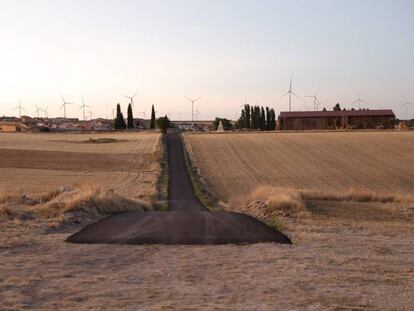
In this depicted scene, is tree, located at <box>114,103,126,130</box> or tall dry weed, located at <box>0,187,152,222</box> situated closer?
tall dry weed, located at <box>0,187,152,222</box>

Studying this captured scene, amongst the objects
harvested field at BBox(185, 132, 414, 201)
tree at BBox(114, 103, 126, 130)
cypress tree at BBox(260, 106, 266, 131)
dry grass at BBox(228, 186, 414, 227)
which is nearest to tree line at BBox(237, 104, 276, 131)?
cypress tree at BBox(260, 106, 266, 131)

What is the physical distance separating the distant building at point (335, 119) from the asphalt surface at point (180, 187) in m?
73.1

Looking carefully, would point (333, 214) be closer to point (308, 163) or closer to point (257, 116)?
point (308, 163)

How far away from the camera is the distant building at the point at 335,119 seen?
14450 centimetres

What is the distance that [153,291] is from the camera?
28.8 feet

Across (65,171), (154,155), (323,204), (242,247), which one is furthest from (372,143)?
(242,247)

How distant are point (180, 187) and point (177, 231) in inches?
1133

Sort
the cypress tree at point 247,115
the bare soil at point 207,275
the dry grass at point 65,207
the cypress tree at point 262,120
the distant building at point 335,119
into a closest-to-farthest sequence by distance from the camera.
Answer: the bare soil at point 207,275, the dry grass at point 65,207, the distant building at point 335,119, the cypress tree at point 262,120, the cypress tree at point 247,115

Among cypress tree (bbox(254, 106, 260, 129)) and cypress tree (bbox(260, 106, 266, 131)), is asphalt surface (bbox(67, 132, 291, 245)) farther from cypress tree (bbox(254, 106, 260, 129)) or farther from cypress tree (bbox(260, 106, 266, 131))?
cypress tree (bbox(254, 106, 260, 129))

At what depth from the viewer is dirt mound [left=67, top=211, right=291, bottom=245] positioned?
45.3 feet

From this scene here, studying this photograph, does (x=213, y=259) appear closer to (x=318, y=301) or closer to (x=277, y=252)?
(x=277, y=252)

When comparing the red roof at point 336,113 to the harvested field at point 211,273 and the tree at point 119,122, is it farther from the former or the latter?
the harvested field at point 211,273

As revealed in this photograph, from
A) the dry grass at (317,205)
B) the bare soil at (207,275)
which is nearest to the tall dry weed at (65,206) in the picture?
the bare soil at (207,275)

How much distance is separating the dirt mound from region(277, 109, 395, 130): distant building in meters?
131
